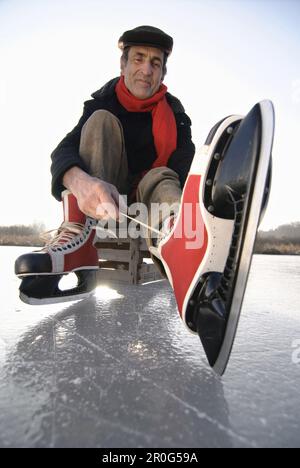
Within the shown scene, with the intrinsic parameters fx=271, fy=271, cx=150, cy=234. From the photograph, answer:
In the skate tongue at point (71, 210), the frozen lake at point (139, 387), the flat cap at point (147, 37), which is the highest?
the flat cap at point (147, 37)

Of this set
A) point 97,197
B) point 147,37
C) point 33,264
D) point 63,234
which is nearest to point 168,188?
point 97,197

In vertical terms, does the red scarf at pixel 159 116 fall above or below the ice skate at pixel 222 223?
above

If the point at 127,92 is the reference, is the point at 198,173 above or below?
below

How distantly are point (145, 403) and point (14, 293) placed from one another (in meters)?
1.26

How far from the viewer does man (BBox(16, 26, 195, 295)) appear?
35.6 inches

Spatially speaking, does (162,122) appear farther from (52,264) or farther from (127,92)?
(52,264)

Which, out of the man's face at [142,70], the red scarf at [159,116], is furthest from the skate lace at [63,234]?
the man's face at [142,70]

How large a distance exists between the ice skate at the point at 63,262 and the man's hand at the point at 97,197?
0.63 feet

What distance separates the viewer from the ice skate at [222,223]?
0.50 m

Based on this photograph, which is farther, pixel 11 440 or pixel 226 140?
pixel 226 140

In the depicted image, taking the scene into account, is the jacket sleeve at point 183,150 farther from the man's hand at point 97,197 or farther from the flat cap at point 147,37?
the man's hand at point 97,197

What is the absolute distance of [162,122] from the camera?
1338 mm

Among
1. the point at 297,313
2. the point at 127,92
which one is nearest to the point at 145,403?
the point at 297,313
